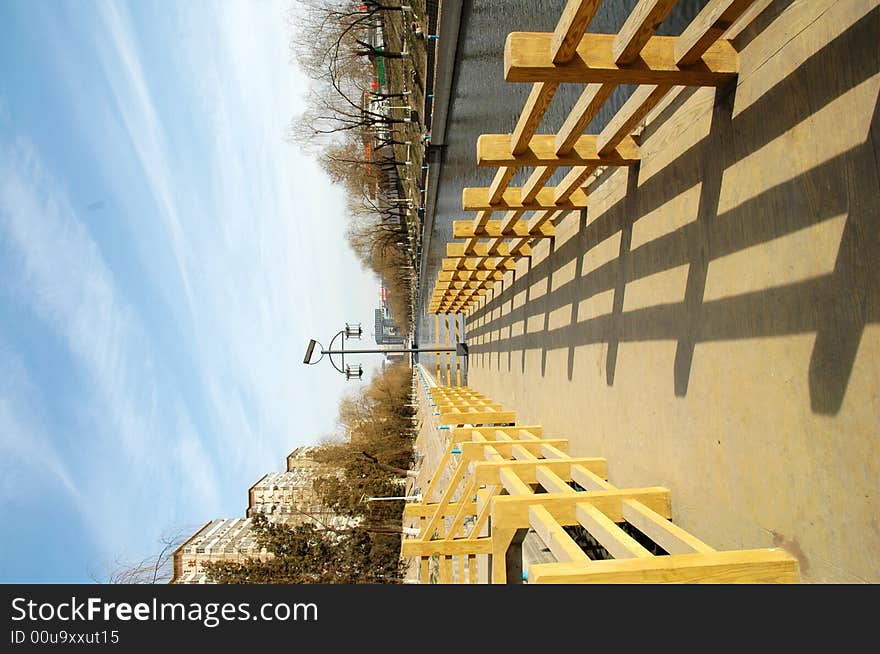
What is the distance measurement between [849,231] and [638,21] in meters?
1.13

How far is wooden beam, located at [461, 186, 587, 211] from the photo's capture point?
4559 millimetres

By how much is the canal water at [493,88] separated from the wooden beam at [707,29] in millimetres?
1072

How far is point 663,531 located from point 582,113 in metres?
2.14

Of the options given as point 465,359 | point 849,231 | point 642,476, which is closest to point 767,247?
point 849,231

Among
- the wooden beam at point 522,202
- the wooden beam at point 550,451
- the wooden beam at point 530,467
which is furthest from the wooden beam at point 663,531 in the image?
the wooden beam at point 522,202

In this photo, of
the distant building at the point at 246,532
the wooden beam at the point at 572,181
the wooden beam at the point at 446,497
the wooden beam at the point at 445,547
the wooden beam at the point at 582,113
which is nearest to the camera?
the wooden beam at the point at 582,113

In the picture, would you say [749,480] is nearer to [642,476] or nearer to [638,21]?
[642,476]

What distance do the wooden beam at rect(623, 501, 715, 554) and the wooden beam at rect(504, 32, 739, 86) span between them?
6.85 ft

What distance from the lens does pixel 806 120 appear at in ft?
6.98

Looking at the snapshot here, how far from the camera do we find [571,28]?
2.21 metres

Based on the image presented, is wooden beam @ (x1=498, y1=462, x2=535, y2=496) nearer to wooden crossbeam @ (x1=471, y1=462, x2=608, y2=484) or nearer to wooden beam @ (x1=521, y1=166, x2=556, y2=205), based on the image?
wooden crossbeam @ (x1=471, y1=462, x2=608, y2=484)

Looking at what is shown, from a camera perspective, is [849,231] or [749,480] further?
[749,480]

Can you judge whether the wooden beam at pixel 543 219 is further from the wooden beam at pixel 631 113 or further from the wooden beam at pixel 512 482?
the wooden beam at pixel 512 482

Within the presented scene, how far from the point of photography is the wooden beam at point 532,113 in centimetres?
270
